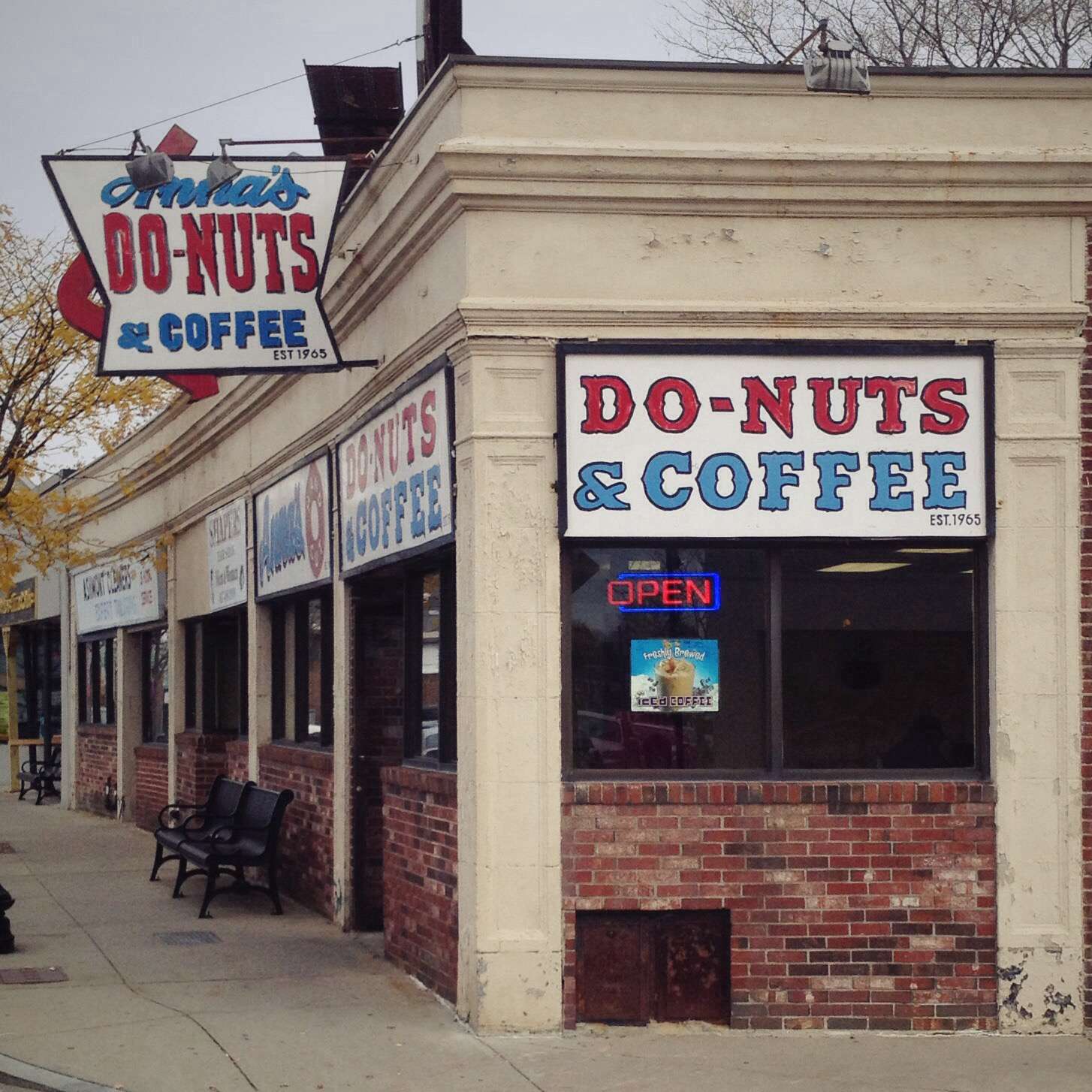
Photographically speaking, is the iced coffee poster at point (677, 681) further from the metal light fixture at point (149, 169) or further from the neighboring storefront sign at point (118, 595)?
the neighboring storefront sign at point (118, 595)

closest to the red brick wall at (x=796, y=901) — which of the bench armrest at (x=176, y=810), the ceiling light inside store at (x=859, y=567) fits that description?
the ceiling light inside store at (x=859, y=567)

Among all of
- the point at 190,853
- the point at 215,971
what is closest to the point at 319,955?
the point at 215,971

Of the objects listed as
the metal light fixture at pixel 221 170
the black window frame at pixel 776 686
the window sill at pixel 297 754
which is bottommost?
the window sill at pixel 297 754

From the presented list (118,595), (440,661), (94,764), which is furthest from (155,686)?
(440,661)

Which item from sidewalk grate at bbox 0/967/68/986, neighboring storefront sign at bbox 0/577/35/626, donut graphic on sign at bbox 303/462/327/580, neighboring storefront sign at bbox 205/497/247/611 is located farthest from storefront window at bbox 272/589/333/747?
neighboring storefront sign at bbox 0/577/35/626

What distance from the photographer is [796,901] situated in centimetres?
909

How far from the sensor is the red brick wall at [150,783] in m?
20.9

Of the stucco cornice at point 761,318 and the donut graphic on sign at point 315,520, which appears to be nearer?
the stucco cornice at point 761,318

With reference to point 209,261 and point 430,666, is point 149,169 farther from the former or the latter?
point 430,666

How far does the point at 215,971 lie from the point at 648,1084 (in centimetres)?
393

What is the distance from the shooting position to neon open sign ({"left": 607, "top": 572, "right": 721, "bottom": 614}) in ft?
30.4

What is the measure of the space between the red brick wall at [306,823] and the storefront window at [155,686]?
5.76 meters

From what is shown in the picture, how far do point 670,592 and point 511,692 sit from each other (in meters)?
1.01

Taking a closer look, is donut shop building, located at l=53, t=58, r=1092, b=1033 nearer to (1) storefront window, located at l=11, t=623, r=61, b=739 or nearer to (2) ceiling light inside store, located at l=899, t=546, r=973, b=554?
(2) ceiling light inside store, located at l=899, t=546, r=973, b=554
